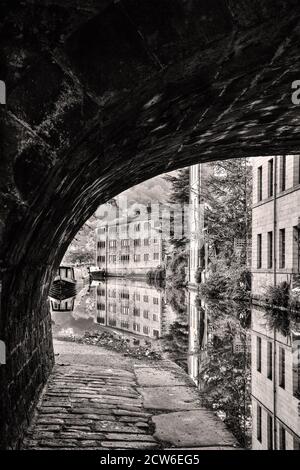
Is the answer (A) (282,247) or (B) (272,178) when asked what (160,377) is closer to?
(A) (282,247)

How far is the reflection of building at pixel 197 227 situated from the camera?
33.6m

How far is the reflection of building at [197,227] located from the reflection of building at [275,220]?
7466mm

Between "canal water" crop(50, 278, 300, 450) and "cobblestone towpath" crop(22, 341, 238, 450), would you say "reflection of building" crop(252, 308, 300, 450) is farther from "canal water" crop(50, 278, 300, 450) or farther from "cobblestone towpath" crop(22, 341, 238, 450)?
"cobblestone towpath" crop(22, 341, 238, 450)

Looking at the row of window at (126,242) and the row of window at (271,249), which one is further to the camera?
the row of window at (126,242)

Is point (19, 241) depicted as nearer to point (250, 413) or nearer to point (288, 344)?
point (250, 413)

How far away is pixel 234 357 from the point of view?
11.6 metres

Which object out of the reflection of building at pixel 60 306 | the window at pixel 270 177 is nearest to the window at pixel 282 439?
the window at pixel 270 177

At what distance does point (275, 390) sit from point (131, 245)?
7340cm

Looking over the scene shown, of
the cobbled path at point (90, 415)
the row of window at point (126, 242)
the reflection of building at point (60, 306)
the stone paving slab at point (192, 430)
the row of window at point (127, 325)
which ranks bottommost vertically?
the reflection of building at point (60, 306)

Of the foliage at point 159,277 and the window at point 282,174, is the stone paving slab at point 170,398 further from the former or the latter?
the foliage at point 159,277

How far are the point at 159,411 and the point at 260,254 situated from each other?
20646mm

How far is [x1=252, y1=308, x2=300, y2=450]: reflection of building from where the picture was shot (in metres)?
5.72

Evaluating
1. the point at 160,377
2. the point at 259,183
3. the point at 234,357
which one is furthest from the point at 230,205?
the point at 160,377

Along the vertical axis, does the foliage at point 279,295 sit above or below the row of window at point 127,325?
above
